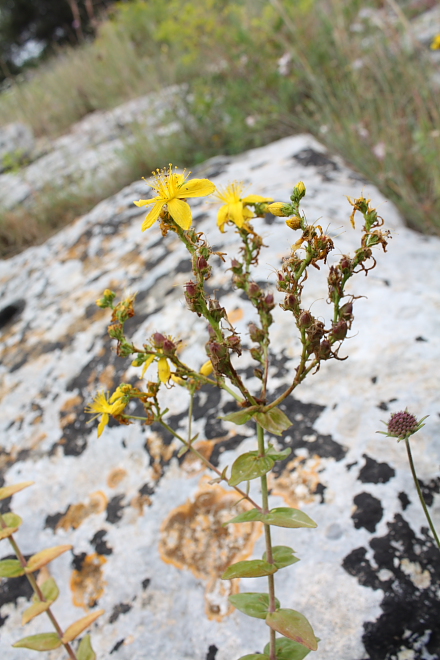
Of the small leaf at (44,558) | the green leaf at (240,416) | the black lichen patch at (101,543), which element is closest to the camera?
the green leaf at (240,416)

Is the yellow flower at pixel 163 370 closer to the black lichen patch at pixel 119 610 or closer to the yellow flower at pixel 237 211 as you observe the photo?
the yellow flower at pixel 237 211

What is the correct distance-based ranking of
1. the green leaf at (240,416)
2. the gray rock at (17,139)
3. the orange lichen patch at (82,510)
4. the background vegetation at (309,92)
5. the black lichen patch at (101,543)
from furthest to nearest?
the gray rock at (17,139) < the background vegetation at (309,92) < the orange lichen patch at (82,510) < the black lichen patch at (101,543) < the green leaf at (240,416)

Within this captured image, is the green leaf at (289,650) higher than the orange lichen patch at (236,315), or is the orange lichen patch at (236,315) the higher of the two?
the orange lichen patch at (236,315)

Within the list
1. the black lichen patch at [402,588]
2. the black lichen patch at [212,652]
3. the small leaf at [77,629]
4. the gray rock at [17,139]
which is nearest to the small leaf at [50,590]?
the small leaf at [77,629]

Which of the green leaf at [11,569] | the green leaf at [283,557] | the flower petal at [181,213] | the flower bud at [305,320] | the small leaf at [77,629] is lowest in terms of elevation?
the small leaf at [77,629]

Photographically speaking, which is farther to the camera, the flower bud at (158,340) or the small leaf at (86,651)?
the small leaf at (86,651)

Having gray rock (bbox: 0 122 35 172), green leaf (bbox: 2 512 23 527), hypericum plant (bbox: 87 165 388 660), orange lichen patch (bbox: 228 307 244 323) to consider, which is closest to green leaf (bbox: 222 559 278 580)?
hypericum plant (bbox: 87 165 388 660)
